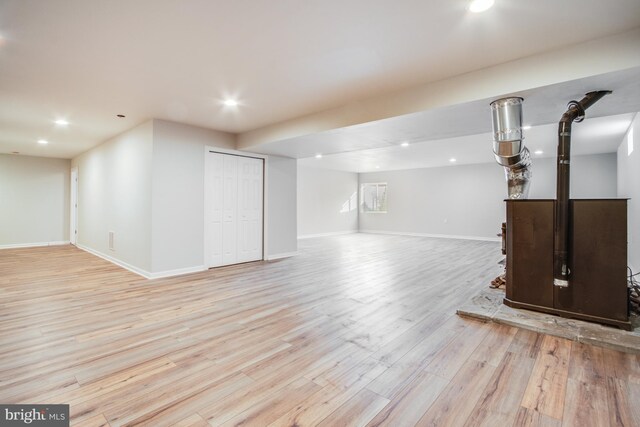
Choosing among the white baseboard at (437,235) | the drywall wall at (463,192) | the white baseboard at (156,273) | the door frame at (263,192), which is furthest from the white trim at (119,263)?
the drywall wall at (463,192)

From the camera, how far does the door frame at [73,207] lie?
829 cm

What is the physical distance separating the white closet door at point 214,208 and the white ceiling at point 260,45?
1520 mm

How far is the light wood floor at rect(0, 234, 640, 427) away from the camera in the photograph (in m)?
1.64

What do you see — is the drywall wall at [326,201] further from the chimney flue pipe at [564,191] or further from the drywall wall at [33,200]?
the chimney flue pipe at [564,191]

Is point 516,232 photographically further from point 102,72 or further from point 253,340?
point 102,72

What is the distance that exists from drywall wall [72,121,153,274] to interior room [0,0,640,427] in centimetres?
6

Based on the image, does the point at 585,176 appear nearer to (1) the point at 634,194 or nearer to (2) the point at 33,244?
(1) the point at 634,194

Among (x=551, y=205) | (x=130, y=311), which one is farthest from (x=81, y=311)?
(x=551, y=205)

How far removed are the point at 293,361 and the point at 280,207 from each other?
4488 millimetres

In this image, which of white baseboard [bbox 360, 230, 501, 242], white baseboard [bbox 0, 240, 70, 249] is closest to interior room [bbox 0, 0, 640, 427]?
white baseboard [bbox 0, 240, 70, 249]

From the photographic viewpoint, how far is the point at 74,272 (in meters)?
5.04

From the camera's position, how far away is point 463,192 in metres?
10.1

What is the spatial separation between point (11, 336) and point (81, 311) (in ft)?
2.09

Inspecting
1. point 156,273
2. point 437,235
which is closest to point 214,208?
point 156,273
